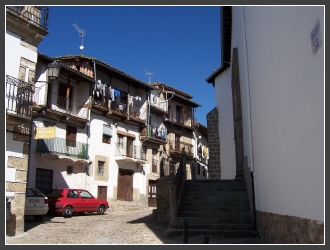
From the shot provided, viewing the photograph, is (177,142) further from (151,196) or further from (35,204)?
(35,204)

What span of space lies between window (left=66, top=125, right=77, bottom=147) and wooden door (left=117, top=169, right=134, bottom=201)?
4.75 metres

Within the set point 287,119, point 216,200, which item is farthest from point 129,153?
point 287,119

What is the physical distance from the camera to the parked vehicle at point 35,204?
13250 mm

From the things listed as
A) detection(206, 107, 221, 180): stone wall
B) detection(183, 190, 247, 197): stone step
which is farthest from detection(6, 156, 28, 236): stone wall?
detection(206, 107, 221, 180): stone wall

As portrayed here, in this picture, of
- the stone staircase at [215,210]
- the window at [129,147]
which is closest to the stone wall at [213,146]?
the stone staircase at [215,210]

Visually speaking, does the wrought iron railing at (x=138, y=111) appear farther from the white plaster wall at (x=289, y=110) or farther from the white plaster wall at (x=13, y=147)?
the white plaster wall at (x=289, y=110)

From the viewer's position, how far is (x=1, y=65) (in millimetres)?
8227

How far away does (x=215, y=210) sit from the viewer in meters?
10.6

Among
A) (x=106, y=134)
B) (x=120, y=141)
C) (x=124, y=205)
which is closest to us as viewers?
(x=124, y=205)

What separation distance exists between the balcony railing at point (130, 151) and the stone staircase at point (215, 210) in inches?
519

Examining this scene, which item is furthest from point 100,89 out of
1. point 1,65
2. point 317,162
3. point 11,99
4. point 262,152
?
point 317,162

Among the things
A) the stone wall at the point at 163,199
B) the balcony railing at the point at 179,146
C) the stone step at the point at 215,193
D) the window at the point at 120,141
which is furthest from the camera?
the balcony railing at the point at 179,146

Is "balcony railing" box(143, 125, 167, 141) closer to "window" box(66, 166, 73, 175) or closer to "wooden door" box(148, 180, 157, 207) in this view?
"wooden door" box(148, 180, 157, 207)

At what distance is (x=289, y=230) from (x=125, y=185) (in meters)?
20.9
